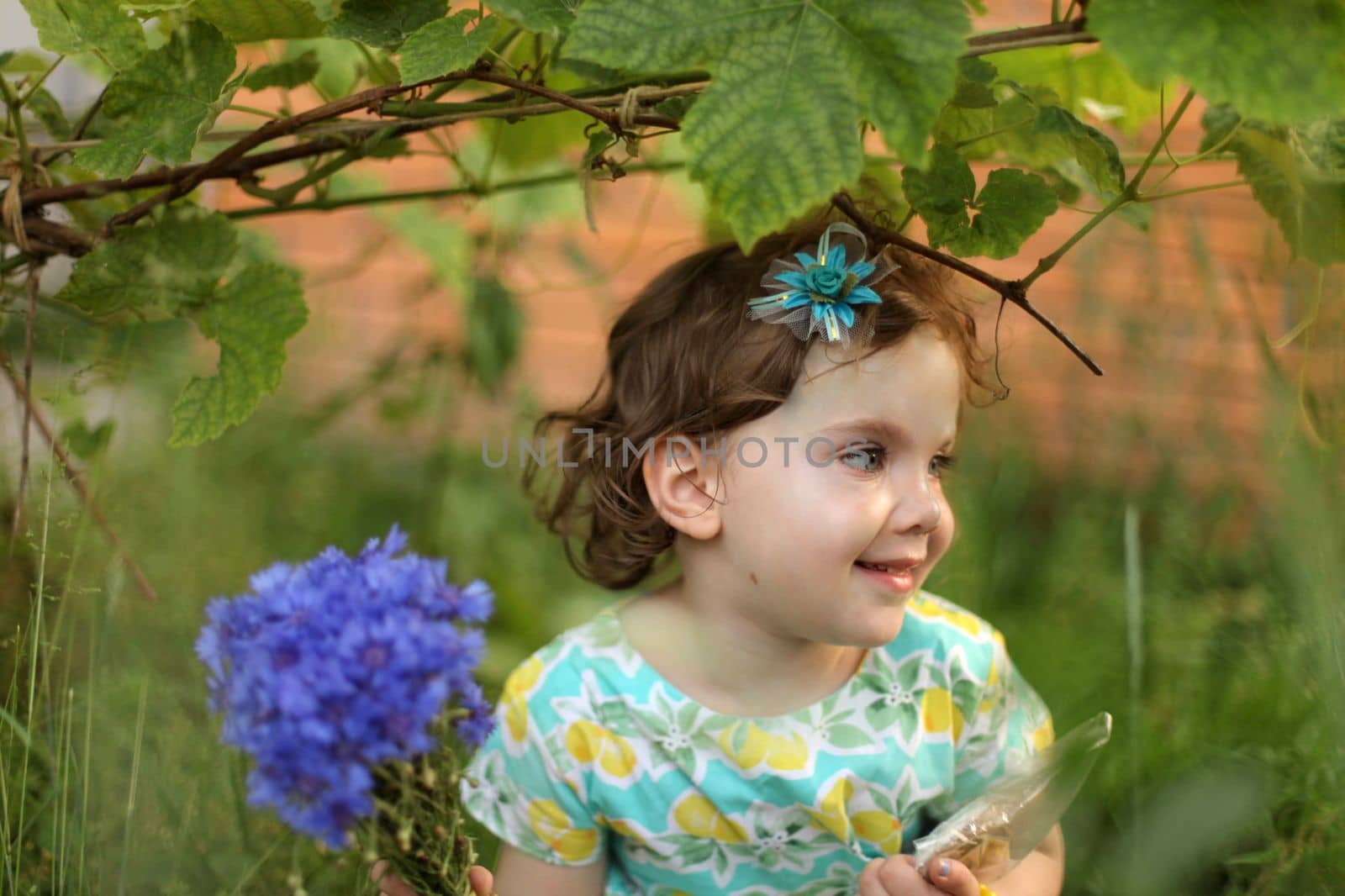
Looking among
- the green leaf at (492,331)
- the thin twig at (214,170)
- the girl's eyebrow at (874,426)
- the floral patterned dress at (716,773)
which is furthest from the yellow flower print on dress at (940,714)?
the green leaf at (492,331)

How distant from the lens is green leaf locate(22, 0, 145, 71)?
1.01 m

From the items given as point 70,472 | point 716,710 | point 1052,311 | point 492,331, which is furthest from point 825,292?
point 1052,311

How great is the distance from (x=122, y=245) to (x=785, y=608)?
26.7 inches

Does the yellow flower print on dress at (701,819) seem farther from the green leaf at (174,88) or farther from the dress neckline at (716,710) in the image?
the green leaf at (174,88)

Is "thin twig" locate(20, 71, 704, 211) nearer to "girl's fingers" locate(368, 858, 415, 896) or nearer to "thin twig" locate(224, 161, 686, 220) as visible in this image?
"thin twig" locate(224, 161, 686, 220)

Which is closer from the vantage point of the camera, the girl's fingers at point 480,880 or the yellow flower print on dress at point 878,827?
the girl's fingers at point 480,880

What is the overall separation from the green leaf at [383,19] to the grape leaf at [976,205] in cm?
40

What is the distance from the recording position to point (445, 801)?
0.79m

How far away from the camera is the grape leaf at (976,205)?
1028 mm

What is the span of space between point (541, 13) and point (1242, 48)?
0.46m

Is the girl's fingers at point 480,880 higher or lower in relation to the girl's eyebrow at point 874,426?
lower

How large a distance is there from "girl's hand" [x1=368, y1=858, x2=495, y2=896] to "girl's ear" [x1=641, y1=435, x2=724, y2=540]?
39 cm

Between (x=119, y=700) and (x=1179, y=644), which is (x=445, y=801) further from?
(x=1179, y=644)

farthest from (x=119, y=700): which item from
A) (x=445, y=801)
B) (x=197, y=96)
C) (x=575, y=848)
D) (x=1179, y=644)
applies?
(x=1179, y=644)
